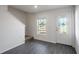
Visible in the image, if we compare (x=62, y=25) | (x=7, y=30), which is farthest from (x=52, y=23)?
(x=7, y=30)

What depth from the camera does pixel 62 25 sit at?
4820mm

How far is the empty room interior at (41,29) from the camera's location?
11.2 ft

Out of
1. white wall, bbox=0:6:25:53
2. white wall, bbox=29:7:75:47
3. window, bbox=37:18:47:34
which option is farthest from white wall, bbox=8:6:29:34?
window, bbox=37:18:47:34

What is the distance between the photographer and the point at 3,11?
3.36 m

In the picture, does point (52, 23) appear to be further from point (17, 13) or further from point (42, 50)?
point (17, 13)

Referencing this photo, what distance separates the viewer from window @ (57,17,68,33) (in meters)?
4.66

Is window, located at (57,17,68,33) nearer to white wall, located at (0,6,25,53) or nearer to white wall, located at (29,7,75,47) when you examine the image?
white wall, located at (29,7,75,47)

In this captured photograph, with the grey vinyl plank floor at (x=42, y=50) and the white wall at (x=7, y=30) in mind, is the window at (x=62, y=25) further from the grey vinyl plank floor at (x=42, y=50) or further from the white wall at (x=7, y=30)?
the white wall at (x=7, y=30)

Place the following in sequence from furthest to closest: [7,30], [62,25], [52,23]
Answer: [52,23] → [62,25] → [7,30]

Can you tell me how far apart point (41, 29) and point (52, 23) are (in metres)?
1.15

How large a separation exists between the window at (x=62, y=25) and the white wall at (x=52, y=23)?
0.88 ft
